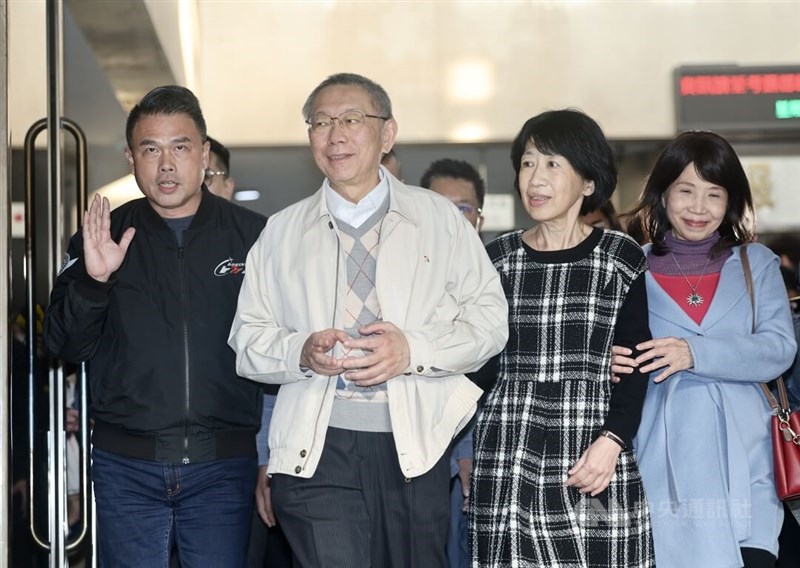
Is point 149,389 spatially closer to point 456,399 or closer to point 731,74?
point 456,399

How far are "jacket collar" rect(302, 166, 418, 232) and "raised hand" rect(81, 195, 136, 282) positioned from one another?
0.58 m

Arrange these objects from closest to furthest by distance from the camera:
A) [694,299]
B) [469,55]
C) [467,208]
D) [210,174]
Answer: [694,299] < [210,174] < [467,208] < [469,55]

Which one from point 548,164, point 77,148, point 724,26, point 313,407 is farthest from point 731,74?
point 313,407

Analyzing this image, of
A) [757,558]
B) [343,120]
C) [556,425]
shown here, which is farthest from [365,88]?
[757,558]

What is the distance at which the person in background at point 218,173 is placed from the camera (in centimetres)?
502

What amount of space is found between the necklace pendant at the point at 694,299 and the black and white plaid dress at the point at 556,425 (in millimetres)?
307

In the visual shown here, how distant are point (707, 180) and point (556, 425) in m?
1.05

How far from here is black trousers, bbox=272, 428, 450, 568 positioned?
3.41m

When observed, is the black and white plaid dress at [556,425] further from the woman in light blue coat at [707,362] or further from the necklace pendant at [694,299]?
the necklace pendant at [694,299]

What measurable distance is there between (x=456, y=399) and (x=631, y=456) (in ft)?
1.91

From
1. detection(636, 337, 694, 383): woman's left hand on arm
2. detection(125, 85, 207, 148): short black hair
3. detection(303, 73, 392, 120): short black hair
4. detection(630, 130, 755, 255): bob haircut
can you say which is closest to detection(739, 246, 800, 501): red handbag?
detection(636, 337, 694, 383): woman's left hand on arm

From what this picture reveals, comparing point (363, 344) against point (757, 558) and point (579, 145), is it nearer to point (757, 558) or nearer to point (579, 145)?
point (579, 145)

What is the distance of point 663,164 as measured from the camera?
13.5ft

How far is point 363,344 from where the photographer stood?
328 centimetres
